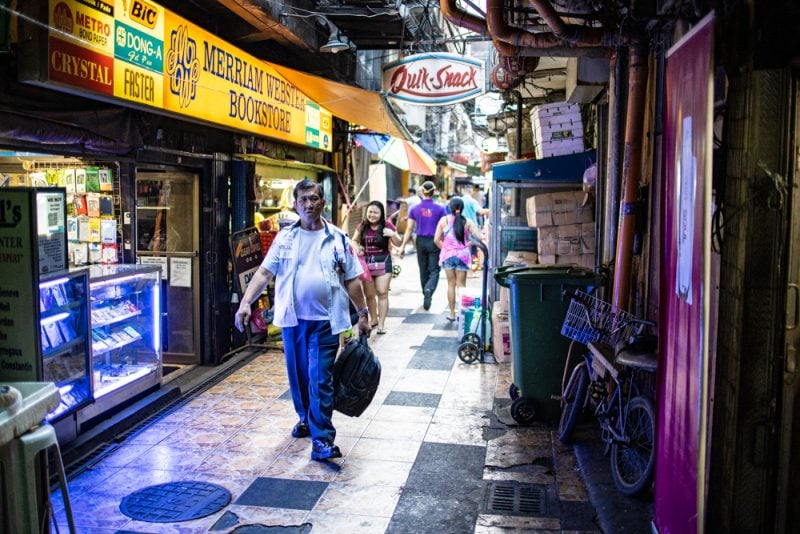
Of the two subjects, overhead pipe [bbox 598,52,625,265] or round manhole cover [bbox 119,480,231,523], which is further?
overhead pipe [bbox 598,52,625,265]

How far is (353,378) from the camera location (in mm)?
6230

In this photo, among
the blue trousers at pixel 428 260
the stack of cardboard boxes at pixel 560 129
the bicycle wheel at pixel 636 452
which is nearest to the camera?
the bicycle wheel at pixel 636 452

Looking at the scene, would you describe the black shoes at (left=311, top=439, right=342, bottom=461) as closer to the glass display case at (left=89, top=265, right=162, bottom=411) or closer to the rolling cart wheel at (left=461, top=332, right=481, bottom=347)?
the glass display case at (left=89, top=265, right=162, bottom=411)

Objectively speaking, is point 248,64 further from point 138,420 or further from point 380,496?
point 380,496

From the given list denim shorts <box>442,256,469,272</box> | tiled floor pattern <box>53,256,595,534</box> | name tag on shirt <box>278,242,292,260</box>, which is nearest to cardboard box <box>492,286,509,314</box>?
tiled floor pattern <box>53,256,595,534</box>

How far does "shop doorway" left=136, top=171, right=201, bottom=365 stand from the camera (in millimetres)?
9273

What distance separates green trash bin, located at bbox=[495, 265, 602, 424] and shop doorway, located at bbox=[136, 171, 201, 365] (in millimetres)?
4237

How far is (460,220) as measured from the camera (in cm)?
1170

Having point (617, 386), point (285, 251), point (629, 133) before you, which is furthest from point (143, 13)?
point (617, 386)

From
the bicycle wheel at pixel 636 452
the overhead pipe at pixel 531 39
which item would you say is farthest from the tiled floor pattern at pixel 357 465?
the overhead pipe at pixel 531 39

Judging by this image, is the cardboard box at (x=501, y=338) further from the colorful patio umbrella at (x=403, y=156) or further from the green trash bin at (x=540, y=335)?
the colorful patio umbrella at (x=403, y=156)

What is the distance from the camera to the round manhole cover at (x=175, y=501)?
16.5 feet

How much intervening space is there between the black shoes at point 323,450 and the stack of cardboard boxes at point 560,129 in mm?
5187

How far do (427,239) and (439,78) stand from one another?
13.6ft
